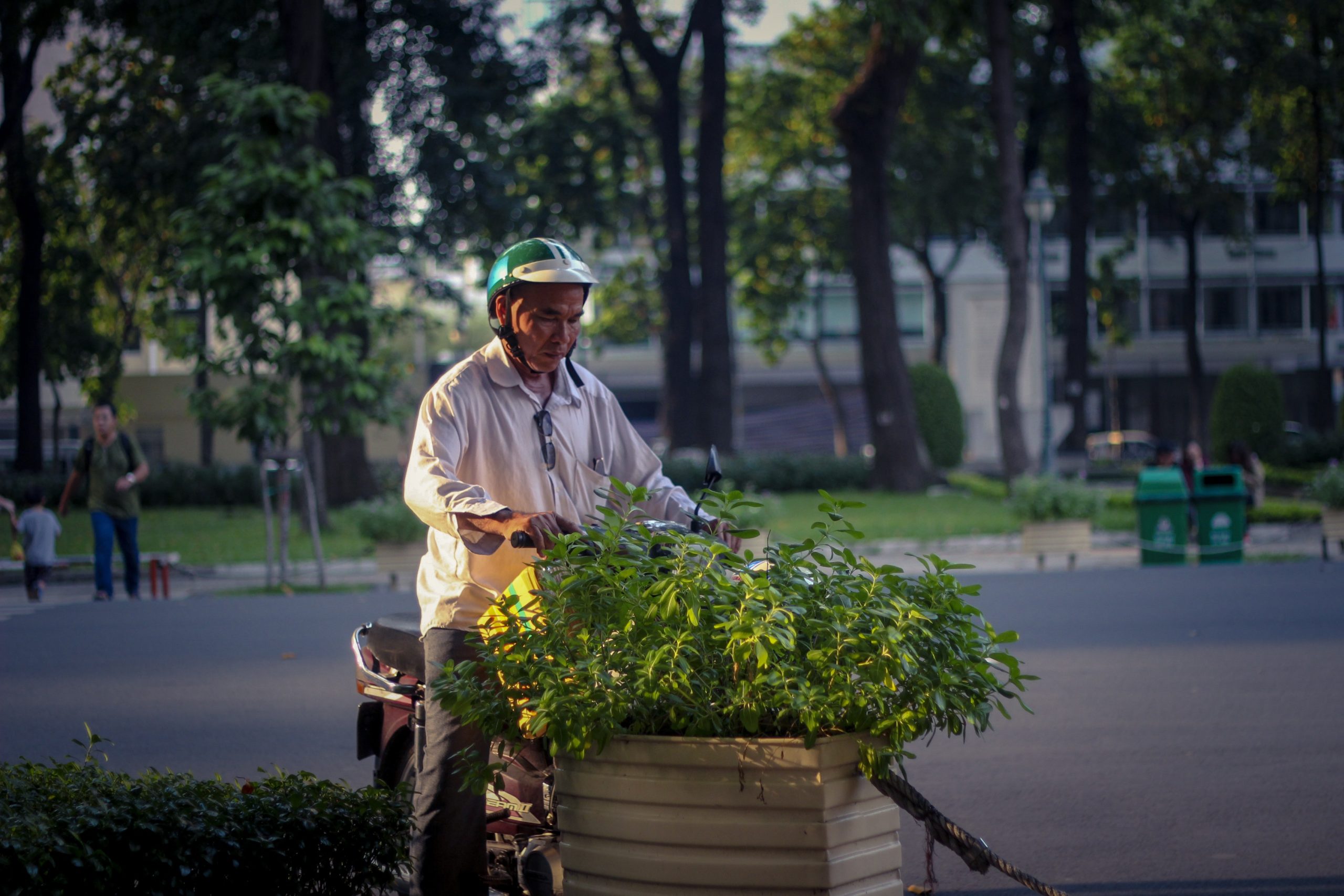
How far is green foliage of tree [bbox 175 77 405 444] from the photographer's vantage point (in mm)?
16359

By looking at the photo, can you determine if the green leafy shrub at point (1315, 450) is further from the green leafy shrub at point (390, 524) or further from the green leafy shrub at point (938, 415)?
the green leafy shrub at point (390, 524)

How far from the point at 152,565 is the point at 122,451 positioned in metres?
1.55

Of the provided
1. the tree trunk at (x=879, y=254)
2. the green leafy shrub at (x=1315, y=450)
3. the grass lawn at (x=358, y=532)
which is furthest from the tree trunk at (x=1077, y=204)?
the grass lawn at (x=358, y=532)

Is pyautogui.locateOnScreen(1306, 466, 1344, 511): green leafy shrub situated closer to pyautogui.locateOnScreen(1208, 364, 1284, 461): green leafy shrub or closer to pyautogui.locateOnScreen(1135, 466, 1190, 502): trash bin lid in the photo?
pyautogui.locateOnScreen(1135, 466, 1190, 502): trash bin lid

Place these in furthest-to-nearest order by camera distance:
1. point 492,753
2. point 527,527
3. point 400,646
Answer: point 400,646 < point 492,753 < point 527,527

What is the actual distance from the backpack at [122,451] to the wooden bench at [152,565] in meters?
1.25

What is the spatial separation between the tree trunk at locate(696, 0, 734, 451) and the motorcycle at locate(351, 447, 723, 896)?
25689mm

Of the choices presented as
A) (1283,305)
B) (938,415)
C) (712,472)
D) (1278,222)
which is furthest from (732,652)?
(1278,222)

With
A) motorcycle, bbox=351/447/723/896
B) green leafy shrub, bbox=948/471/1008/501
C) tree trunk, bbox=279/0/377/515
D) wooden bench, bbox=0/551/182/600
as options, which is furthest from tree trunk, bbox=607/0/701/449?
motorcycle, bbox=351/447/723/896

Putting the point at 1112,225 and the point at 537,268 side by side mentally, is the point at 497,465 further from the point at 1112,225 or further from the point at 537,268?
the point at 1112,225

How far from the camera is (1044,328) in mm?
27078

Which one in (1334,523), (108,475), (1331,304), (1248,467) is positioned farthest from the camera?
A: (1331,304)

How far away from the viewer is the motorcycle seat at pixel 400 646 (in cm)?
435

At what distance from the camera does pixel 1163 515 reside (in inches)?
661
